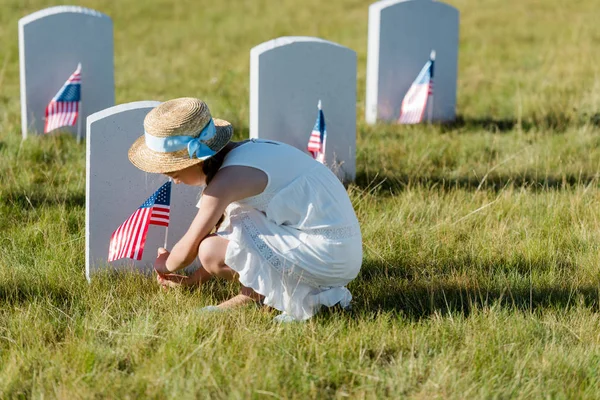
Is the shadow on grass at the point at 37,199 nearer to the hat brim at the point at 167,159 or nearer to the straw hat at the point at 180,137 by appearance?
the hat brim at the point at 167,159

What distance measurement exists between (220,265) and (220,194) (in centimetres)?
34

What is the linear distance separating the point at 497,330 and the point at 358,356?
1.85ft

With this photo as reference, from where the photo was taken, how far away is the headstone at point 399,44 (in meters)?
6.85

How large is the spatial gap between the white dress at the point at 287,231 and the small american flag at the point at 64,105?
126 inches

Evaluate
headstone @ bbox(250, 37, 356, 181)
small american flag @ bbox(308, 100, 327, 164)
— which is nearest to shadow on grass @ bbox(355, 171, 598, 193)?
headstone @ bbox(250, 37, 356, 181)

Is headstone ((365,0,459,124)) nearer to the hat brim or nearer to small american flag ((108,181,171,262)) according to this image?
small american flag ((108,181,171,262))

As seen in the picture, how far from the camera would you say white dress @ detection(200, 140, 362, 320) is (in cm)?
343

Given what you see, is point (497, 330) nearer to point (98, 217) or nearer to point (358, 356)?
point (358, 356)

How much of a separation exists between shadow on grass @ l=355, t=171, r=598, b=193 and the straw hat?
6.66 ft

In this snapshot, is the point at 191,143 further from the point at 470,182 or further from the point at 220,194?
the point at 470,182

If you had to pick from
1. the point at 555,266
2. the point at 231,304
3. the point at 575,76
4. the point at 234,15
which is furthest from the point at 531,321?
the point at 234,15

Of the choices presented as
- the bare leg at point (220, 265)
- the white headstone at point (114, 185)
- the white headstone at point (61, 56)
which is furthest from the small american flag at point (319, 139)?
the white headstone at point (61, 56)

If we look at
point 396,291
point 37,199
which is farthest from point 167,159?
point 37,199

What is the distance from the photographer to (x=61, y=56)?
644 cm
